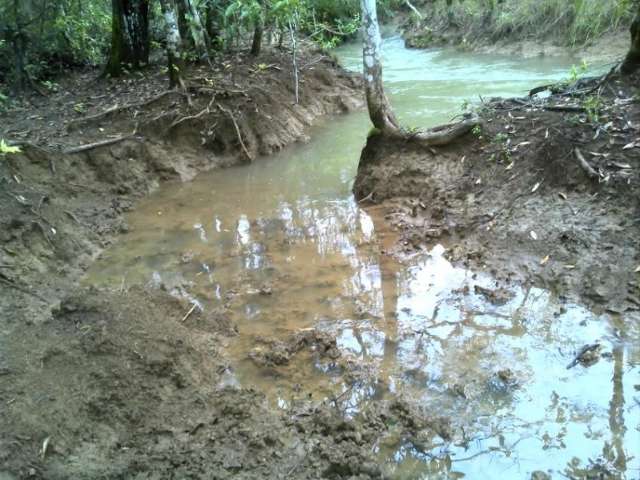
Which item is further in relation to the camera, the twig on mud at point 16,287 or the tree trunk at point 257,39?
the tree trunk at point 257,39

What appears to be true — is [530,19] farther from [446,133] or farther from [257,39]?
[446,133]

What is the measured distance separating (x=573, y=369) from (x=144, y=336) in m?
3.10

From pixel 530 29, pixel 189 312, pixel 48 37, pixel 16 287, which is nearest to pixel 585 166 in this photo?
pixel 189 312

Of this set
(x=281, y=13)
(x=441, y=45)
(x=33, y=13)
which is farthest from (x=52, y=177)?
(x=441, y=45)

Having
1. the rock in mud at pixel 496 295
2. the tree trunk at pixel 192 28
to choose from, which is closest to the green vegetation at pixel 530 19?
the tree trunk at pixel 192 28

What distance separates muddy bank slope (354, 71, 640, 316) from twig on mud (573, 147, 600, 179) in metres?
0.02

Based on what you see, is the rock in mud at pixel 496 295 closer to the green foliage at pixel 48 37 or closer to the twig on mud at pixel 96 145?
the twig on mud at pixel 96 145

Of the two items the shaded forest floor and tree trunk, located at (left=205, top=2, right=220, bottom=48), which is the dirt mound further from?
tree trunk, located at (left=205, top=2, right=220, bottom=48)

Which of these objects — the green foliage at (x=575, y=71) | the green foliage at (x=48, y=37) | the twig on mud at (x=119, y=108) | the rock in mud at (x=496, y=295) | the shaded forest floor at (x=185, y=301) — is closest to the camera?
the shaded forest floor at (x=185, y=301)

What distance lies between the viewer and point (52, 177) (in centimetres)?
694

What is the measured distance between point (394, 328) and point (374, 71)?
3686 millimetres

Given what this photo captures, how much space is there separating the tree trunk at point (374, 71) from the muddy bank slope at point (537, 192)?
0.27 meters

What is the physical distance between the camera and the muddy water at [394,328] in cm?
319

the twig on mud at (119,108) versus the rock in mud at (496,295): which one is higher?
Result: the twig on mud at (119,108)
